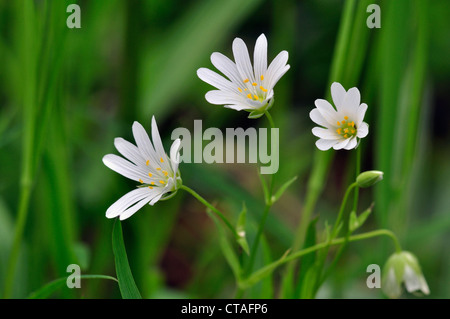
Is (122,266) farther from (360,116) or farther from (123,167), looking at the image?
(360,116)

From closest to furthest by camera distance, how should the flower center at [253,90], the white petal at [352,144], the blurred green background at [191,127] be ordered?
1. the white petal at [352,144]
2. the flower center at [253,90]
3. the blurred green background at [191,127]

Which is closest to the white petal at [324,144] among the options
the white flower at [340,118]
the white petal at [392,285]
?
the white flower at [340,118]

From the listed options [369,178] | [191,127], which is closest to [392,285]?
[369,178]

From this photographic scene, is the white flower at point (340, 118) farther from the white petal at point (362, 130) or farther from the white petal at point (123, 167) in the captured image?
the white petal at point (123, 167)

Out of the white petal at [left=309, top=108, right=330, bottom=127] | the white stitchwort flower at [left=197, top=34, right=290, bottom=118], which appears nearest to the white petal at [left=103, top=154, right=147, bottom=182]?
the white stitchwort flower at [left=197, top=34, right=290, bottom=118]

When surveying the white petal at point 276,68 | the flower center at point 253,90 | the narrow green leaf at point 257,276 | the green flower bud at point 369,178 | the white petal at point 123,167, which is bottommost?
the narrow green leaf at point 257,276

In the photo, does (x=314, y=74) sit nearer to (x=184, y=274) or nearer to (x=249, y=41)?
(x=249, y=41)
